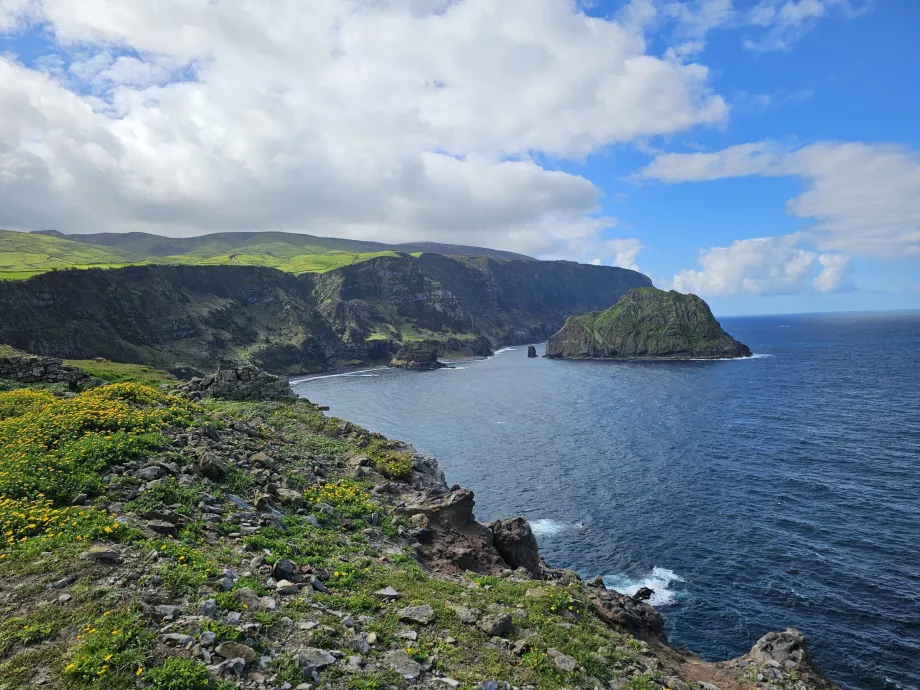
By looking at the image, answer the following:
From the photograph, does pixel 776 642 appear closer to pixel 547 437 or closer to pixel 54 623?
pixel 54 623

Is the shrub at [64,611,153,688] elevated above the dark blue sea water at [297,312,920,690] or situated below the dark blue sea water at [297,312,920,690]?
above

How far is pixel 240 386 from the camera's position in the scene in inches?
1715

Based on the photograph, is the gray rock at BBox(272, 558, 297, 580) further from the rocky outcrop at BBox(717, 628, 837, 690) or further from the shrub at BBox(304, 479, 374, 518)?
the rocky outcrop at BBox(717, 628, 837, 690)

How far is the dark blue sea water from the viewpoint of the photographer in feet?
120

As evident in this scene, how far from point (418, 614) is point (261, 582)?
15.5 feet

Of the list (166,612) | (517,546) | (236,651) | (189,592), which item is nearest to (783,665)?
(517,546)

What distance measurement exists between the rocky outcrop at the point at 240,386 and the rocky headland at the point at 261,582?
48.4ft

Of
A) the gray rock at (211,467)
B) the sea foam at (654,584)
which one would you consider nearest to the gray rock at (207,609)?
the gray rock at (211,467)

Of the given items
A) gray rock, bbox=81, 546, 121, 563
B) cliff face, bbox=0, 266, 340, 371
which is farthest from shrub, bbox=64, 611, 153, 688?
cliff face, bbox=0, 266, 340, 371

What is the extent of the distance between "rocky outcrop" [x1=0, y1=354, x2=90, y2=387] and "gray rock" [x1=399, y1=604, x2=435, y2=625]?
116ft

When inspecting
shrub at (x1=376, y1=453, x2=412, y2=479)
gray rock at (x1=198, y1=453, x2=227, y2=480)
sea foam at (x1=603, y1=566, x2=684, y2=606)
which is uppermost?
gray rock at (x1=198, y1=453, x2=227, y2=480)

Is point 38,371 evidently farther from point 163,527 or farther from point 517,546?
point 517,546

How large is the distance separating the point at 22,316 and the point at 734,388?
194 m

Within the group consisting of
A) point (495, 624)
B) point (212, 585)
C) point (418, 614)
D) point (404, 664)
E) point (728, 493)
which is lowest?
point (728, 493)
